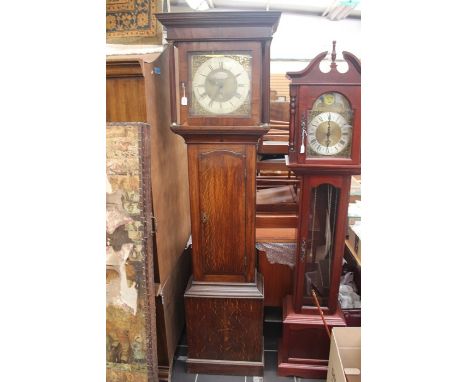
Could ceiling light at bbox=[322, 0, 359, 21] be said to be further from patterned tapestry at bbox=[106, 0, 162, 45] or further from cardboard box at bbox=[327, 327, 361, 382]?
cardboard box at bbox=[327, 327, 361, 382]

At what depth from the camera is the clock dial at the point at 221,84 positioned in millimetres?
1580

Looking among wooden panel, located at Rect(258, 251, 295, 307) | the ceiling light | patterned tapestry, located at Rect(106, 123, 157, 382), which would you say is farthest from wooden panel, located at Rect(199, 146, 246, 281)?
the ceiling light

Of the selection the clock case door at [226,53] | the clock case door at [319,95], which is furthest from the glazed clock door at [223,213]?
the clock case door at [319,95]

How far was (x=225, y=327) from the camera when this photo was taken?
6.27 ft

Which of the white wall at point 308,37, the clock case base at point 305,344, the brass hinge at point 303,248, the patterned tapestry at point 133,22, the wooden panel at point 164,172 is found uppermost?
the white wall at point 308,37

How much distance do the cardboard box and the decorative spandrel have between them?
13.5 inches

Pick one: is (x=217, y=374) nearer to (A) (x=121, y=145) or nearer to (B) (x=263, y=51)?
(A) (x=121, y=145)

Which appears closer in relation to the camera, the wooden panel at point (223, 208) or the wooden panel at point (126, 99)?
the wooden panel at point (126, 99)

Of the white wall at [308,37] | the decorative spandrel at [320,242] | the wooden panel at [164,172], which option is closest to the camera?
the wooden panel at [164,172]

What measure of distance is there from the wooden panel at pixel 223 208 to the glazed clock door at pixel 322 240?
1.10 feet

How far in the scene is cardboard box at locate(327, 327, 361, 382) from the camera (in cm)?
146

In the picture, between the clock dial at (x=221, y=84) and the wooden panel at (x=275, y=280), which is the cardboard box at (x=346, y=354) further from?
the clock dial at (x=221, y=84)

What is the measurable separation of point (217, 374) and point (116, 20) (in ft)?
6.67

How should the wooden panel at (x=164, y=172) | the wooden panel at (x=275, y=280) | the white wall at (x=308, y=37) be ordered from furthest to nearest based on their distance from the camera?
the white wall at (x=308, y=37) < the wooden panel at (x=275, y=280) < the wooden panel at (x=164, y=172)
